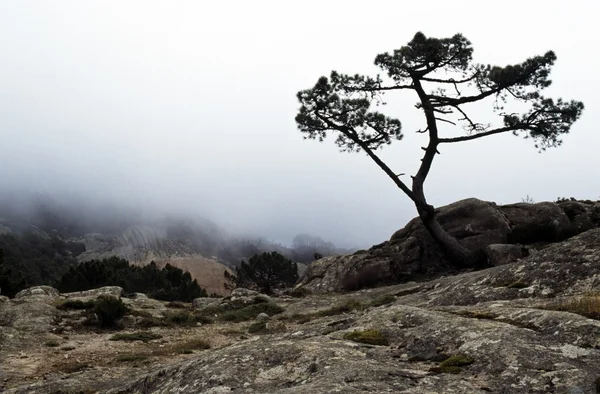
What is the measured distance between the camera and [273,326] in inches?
746

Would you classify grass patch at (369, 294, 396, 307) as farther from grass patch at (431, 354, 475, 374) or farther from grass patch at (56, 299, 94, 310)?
grass patch at (431, 354, 475, 374)

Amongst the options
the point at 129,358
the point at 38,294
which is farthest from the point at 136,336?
the point at 38,294

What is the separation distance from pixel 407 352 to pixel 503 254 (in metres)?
19.6

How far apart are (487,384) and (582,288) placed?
7364 millimetres

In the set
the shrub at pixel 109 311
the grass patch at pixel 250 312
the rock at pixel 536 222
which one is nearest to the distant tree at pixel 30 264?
the shrub at pixel 109 311

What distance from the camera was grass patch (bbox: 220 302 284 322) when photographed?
70.9 feet

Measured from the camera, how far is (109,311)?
19406 mm

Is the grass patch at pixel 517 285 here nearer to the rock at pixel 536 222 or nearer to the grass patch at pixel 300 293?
the rock at pixel 536 222

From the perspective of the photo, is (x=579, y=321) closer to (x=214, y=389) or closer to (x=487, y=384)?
(x=487, y=384)

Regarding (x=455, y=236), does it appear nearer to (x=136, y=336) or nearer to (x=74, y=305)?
(x=136, y=336)

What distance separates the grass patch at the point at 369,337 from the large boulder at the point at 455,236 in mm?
19717

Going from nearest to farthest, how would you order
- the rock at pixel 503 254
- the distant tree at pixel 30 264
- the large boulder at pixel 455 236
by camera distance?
1. the rock at pixel 503 254
2. the large boulder at pixel 455 236
3. the distant tree at pixel 30 264

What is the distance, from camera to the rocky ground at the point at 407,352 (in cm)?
543

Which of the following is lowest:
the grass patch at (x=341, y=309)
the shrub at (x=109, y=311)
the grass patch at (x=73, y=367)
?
the grass patch at (x=341, y=309)
